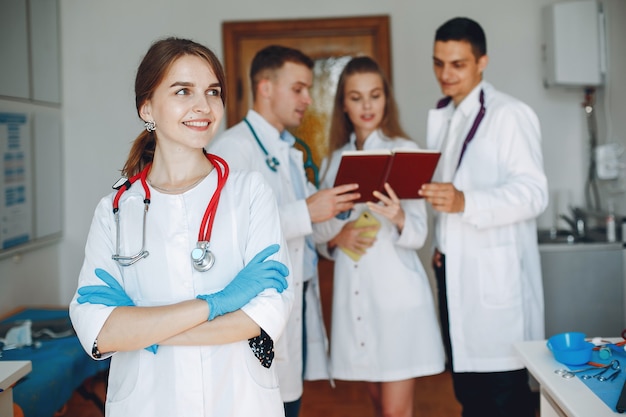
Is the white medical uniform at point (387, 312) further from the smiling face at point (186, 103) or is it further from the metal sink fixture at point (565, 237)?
the metal sink fixture at point (565, 237)

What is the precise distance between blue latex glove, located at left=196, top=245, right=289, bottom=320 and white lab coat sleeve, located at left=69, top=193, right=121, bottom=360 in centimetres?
21

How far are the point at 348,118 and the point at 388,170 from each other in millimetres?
442

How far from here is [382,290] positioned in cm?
234

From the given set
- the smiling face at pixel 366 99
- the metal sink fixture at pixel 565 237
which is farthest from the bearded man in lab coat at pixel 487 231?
the metal sink fixture at pixel 565 237

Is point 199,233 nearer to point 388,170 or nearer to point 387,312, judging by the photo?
point 388,170

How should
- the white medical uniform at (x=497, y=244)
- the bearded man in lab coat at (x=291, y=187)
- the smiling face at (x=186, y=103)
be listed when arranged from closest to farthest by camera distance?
the smiling face at (x=186, y=103) < the bearded man in lab coat at (x=291, y=187) < the white medical uniform at (x=497, y=244)

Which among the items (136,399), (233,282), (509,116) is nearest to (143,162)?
(233,282)

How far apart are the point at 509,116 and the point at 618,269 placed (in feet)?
5.11

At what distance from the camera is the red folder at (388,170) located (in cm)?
213

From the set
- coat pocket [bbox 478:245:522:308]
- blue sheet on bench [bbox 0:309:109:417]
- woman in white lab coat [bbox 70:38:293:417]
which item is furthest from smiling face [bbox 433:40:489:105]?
blue sheet on bench [bbox 0:309:109:417]

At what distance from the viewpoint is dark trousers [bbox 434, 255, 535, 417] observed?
7.82ft

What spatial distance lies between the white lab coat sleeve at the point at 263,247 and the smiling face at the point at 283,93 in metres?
0.90

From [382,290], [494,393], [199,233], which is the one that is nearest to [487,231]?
[382,290]

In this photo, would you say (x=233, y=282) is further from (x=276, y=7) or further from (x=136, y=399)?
(x=276, y=7)
